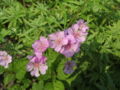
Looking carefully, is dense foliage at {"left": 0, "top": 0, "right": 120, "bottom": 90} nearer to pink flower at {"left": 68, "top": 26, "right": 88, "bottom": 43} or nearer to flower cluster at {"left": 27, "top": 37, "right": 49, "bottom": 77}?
flower cluster at {"left": 27, "top": 37, "right": 49, "bottom": 77}

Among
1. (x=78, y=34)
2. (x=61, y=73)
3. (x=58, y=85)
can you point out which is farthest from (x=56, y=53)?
(x=78, y=34)

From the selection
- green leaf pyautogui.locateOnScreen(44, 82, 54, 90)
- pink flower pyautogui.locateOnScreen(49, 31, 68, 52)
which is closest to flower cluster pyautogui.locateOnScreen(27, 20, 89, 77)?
pink flower pyautogui.locateOnScreen(49, 31, 68, 52)

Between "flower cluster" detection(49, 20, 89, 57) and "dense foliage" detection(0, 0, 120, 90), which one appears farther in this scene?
"dense foliage" detection(0, 0, 120, 90)

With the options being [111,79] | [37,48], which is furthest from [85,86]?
[37,48]

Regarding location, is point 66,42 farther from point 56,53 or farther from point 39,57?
point 56,53

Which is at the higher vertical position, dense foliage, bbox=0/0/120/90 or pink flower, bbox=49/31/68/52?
pink flower, bbox=49/31/68/52

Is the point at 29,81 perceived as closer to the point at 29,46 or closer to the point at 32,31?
the point at 29,46

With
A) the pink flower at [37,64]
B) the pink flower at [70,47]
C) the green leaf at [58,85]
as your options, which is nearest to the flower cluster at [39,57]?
the pink flower at [37,64]
